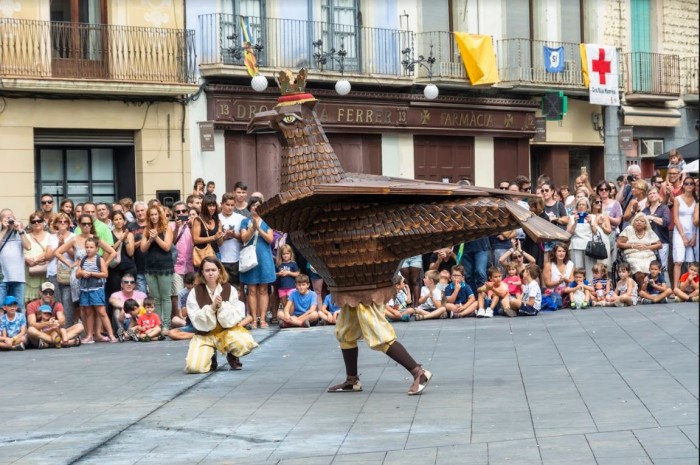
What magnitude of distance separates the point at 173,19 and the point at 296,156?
15.2m

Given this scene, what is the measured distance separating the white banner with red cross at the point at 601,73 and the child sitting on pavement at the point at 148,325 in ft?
56.4

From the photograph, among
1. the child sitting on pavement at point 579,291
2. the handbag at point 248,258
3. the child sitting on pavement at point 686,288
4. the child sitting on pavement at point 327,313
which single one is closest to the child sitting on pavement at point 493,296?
the child sitting on pavement at point 579,291

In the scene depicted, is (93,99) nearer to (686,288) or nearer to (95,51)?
(95,51)

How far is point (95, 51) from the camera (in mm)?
24719

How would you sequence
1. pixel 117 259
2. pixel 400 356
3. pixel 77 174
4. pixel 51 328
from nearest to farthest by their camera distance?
pixel 400 356 < pixel 51 328 < pixel 117 259 < pixel 77 174

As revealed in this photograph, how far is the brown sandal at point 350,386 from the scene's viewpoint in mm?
11367

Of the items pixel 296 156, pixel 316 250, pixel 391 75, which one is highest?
pixel 391 75

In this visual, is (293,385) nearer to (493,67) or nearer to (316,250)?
(316,250)

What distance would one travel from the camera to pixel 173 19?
84.0ft

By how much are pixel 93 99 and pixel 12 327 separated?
30.8 ft

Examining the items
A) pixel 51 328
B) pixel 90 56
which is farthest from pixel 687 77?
pixel 51 328

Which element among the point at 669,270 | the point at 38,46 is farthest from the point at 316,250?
the point at 38,46

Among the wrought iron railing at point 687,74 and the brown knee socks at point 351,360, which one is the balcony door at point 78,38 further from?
the wrought iron railing at point 687,74

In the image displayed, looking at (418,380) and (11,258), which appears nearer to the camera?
(418,380)
